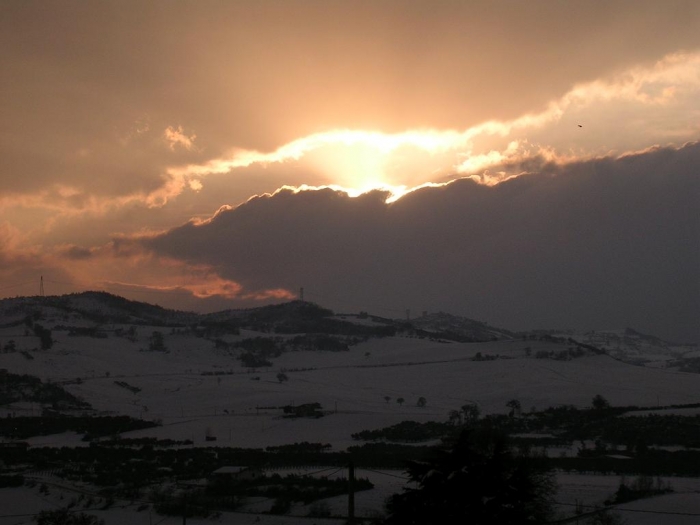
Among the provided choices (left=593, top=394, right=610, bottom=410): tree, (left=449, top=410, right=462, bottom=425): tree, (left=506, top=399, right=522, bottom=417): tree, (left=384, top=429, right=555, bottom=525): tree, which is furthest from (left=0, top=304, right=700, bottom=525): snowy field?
(left=384, top=429, right=555, bottom=525): tree

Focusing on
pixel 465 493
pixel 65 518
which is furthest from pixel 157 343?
pixel 465 493

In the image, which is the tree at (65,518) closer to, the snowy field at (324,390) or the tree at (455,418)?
the snowy field at (324,390)

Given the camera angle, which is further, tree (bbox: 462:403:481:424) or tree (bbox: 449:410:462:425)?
tree (bbox: 462:403:481:424)

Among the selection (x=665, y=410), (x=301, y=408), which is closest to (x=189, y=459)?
(x=301, y=408)

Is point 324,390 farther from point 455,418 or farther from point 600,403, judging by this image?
point 600,403

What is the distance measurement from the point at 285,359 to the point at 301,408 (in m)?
66.8

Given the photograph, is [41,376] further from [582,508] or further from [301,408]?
[582,508]

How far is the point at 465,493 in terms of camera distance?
19.6 m

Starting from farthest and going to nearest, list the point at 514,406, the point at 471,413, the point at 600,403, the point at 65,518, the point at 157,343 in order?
1. the point at 157,343
2. the point at 514,406
3. the point at 471,413
4. the point at 600,403
5. the point at 65,518

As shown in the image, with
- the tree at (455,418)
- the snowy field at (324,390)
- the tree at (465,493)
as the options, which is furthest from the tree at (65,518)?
the tree at (455,418)

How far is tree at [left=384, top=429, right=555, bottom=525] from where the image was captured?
19.5 m

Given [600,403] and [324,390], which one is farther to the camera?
[324,390]

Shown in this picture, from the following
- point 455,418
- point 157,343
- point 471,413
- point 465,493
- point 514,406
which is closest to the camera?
point 465,493

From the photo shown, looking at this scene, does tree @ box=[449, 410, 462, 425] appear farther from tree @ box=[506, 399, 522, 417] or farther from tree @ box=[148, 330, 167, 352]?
tree @ box=[148, 330, 167, 352]
